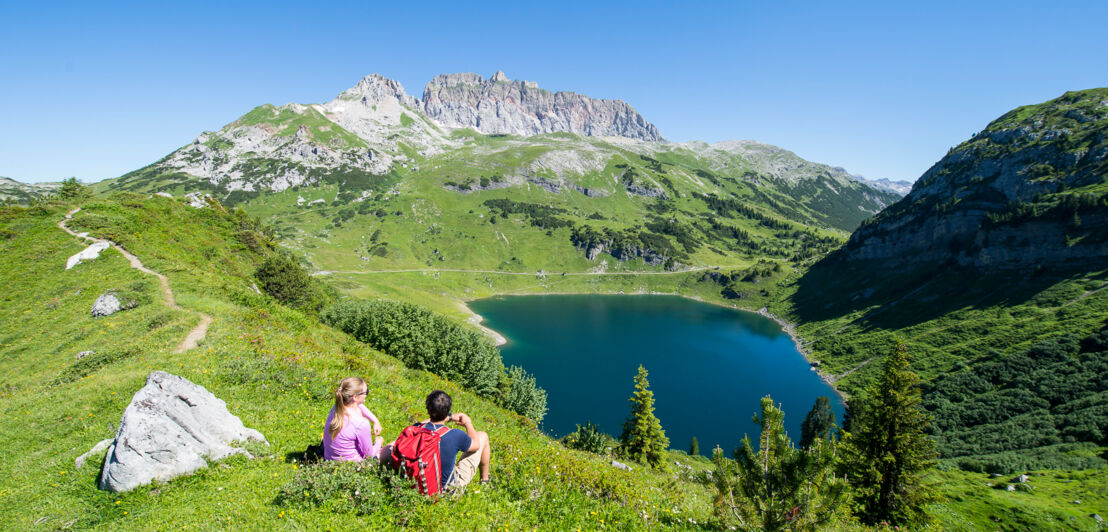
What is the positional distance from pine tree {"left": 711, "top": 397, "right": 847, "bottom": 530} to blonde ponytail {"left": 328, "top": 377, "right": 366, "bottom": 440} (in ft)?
29.3

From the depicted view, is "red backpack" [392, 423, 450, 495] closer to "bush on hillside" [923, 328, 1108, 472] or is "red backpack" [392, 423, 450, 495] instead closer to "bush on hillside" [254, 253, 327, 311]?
"bush on hillside" [254, 253, 327, 311]

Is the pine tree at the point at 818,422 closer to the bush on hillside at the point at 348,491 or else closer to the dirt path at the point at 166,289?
the bush on hillside at the point at 348,491

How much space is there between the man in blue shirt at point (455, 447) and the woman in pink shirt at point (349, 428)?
6.75ft

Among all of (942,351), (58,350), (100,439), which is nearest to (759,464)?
(100,439)

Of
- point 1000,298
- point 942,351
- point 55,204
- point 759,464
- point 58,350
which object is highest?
point 55,204

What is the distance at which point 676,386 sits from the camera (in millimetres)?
106000

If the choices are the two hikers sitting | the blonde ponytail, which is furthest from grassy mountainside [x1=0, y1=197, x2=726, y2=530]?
the blonde ponytail

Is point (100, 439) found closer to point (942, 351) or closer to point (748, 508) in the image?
point (748, 508)

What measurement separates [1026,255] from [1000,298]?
26.1 metres

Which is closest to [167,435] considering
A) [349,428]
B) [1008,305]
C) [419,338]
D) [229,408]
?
[229,408]

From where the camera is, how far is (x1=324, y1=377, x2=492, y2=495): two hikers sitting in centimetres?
820

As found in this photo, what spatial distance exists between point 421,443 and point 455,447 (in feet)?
2.49

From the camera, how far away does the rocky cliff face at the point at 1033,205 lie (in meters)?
128

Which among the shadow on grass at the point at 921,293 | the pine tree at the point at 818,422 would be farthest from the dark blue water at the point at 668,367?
the shadow on grass at the point at 921,293
